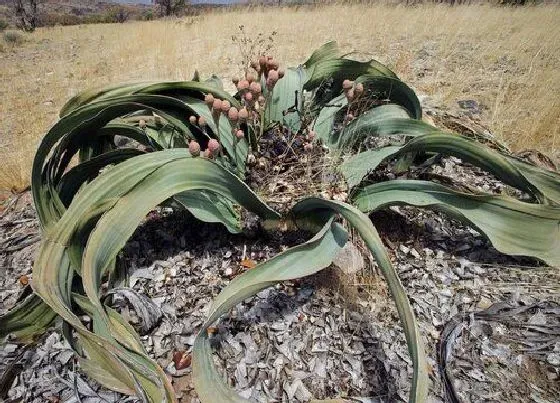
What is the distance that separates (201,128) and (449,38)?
4.44 meters

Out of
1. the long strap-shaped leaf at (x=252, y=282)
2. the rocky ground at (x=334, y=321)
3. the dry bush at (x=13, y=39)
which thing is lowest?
the dry bush at (x=13, y=39)

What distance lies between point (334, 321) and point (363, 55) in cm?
376

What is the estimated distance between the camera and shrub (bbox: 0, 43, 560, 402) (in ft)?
2.41

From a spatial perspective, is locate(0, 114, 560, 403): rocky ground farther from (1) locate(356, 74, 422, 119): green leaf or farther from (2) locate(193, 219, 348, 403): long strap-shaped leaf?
(1) locate(356, 74, 422, 119): green leaf

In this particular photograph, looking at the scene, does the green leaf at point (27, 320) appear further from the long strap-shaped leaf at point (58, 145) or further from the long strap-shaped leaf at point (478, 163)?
the long strap-shaped leaf at point (478, 163)

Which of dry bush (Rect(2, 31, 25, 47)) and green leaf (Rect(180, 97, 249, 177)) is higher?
green leaf (Rect(180, 97, 249, 177))

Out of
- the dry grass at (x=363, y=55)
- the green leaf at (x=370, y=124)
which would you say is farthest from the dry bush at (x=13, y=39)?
the green leaf at (x=370, y=124)

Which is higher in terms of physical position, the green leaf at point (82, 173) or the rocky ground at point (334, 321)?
the green leaf at point (82, 173)

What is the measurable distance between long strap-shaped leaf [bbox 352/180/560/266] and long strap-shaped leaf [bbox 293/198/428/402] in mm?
236

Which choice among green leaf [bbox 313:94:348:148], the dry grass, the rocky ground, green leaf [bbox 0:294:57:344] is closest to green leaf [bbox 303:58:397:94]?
green leaf [bbox 313:94:348:148]

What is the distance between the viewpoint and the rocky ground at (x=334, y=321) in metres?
0.84

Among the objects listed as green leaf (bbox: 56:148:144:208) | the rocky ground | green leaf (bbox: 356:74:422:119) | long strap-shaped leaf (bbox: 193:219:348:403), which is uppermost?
green leaf (bbox: 356:74:422:119)

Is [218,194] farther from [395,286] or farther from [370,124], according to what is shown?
[370,124]

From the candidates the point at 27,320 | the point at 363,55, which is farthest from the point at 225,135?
the point at 363,55
